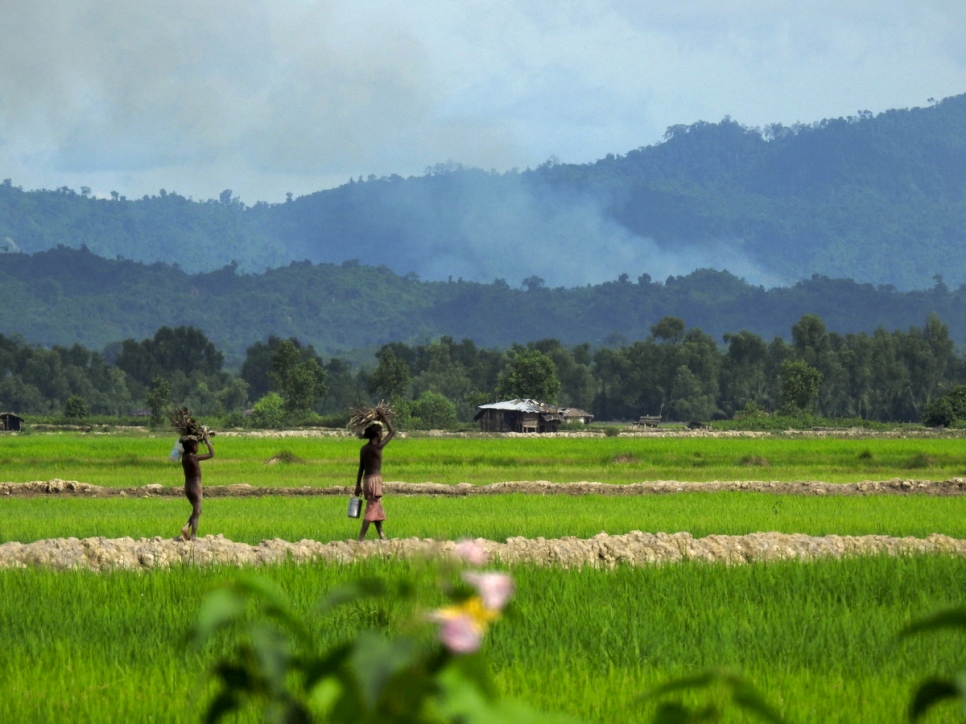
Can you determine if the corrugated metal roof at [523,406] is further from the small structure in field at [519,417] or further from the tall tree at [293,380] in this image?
the tall tree at [293,380]

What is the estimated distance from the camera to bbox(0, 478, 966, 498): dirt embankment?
3055cm

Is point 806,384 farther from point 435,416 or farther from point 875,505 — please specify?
point 875,505

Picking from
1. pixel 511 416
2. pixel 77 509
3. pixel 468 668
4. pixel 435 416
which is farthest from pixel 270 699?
pixel 435 416

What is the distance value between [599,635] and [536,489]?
23848mm

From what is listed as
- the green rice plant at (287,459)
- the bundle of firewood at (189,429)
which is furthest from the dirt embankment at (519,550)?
the green rice plant at (287,459)

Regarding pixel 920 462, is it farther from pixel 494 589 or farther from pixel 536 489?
pixel 494 589

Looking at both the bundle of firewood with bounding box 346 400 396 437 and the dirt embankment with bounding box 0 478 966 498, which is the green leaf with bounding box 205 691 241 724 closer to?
the bundle of firewood with bounding box 346 400 396 437

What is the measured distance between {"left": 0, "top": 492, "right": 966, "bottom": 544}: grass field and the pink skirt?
146cm

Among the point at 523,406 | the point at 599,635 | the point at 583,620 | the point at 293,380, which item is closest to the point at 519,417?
the point at 523,406

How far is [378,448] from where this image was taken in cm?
1614

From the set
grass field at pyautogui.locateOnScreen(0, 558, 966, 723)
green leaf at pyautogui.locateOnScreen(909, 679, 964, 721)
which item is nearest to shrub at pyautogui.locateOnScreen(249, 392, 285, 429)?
grass field at pyautogui.locateOnScreen(0, 558, 966, 723)

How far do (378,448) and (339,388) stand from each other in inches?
5872

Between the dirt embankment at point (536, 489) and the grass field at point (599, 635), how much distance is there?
19222 millimetres

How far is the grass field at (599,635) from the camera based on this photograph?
6.07m
